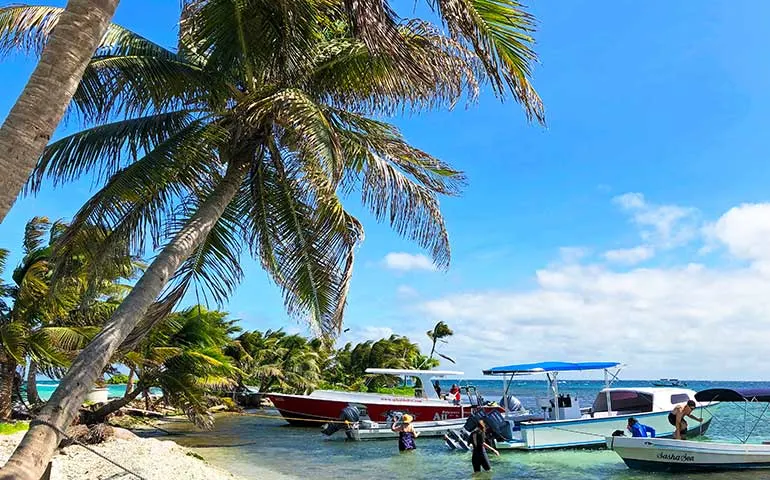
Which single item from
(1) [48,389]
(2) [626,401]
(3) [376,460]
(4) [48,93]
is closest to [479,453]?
(3) [376,460]

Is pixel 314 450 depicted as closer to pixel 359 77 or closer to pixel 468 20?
pixel 359 77

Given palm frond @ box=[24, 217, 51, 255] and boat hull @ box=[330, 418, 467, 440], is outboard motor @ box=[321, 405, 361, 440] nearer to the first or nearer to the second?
boat hull @ box=[330, 418, 467, 440]

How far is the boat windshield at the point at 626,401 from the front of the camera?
2228 centimetres

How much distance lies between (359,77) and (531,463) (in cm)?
1392

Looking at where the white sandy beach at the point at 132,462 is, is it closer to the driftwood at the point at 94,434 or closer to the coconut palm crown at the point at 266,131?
the driftwood at the point at 94,434

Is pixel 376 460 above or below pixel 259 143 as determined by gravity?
below

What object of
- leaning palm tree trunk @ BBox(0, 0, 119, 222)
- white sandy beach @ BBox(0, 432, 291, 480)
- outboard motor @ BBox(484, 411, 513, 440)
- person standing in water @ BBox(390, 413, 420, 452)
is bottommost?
white sandy beach @ BBox(0, 432, 291, 480)

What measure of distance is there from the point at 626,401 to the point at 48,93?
23.2m

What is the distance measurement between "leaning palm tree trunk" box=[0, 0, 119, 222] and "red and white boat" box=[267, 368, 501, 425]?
22.6 meters

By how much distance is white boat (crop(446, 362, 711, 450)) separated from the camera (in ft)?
65.3

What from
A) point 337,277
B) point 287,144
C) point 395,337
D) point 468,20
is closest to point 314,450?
point 337,277

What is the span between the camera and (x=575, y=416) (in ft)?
70.4

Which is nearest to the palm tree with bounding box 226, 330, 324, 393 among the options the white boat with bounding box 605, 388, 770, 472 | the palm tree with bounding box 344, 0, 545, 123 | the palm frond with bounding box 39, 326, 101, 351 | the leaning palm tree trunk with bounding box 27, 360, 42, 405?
the leaning palm tree trunk with bounding box 27, 360, 42, 405

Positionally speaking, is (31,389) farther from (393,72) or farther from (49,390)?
(49,390)
